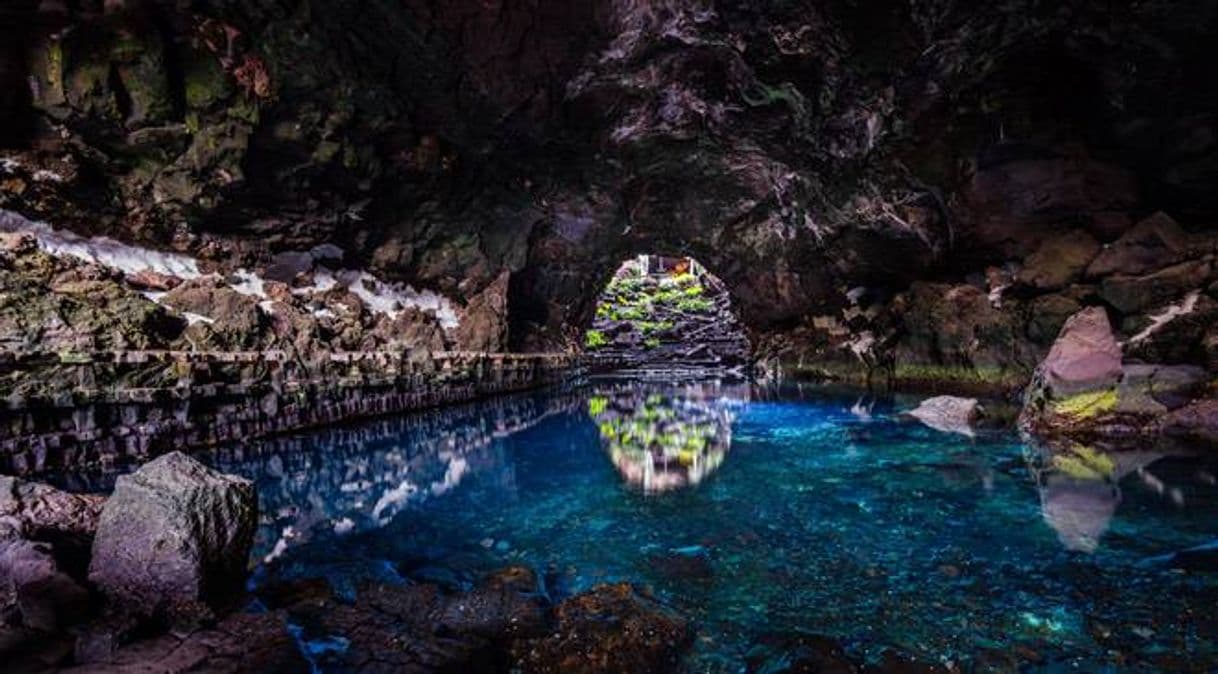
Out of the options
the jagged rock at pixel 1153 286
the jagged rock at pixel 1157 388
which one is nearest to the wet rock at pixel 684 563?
the jagged rock at pixel 1157 388

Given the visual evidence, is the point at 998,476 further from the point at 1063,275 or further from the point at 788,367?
the point at 788,367

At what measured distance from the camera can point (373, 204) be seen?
48.6ft

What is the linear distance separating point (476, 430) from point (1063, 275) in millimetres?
14426

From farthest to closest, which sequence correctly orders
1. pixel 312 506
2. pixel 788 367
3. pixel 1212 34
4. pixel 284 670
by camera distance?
pixel 788 367, pixel 1212 34, pixel 312 506, pixel 284 670

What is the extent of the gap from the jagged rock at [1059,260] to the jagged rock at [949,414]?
170 inches

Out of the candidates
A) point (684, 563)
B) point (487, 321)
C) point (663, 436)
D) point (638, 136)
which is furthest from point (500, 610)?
point (487, 321)

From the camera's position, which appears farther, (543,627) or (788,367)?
(788,367)

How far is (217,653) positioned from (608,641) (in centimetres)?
232

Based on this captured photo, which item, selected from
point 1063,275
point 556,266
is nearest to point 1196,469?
point 1063,275

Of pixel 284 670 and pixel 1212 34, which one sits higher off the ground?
pixel 1212 34

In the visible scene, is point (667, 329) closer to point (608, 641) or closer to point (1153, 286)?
point (1153, 286)

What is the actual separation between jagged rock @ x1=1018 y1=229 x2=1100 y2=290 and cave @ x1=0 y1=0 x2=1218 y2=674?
0.23ft

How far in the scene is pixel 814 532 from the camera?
565 centimetres

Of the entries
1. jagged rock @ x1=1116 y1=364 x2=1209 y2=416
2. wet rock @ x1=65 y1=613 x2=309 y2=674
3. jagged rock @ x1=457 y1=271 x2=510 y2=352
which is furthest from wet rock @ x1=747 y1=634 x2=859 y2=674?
jagged rock @ x1=457 y1=271 x2=510 y2=352
